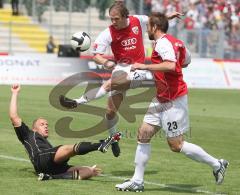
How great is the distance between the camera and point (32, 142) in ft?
36.6

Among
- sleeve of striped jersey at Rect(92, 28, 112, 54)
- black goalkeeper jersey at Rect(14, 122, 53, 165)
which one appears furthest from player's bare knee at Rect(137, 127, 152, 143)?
sleeve of striped jersey at Rect(92, 28, 112, 54)

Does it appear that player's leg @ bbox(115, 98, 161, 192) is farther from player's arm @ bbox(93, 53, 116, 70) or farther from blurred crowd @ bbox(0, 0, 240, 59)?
blurred crowd @ bbox(0, 0, 240, 59)

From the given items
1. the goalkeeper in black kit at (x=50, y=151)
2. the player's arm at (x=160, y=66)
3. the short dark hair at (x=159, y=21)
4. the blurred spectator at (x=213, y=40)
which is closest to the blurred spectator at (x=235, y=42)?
the blurred spectator at (x=213, y=40)

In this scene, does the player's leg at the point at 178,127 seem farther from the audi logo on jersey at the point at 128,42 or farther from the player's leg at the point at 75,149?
the audi logo on jersey at the point at 128,42

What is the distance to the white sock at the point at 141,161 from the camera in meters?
10.4

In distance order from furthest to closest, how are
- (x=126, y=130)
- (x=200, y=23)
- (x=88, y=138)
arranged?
1. (x=200, y=23)
2. (x=126, y=130)
3. (x=88, y=138)

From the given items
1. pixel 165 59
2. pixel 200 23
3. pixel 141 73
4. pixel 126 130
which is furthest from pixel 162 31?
pixel 200 23

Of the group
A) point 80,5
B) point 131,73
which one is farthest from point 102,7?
point 131,73

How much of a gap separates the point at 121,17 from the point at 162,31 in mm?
2804

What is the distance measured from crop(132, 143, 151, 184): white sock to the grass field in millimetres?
240

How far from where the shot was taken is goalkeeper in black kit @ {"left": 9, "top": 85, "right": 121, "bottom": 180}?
1085 cm

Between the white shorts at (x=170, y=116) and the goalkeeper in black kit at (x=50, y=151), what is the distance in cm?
91

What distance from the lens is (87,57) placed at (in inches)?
1299

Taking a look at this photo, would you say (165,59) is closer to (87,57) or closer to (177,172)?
(177,172)
